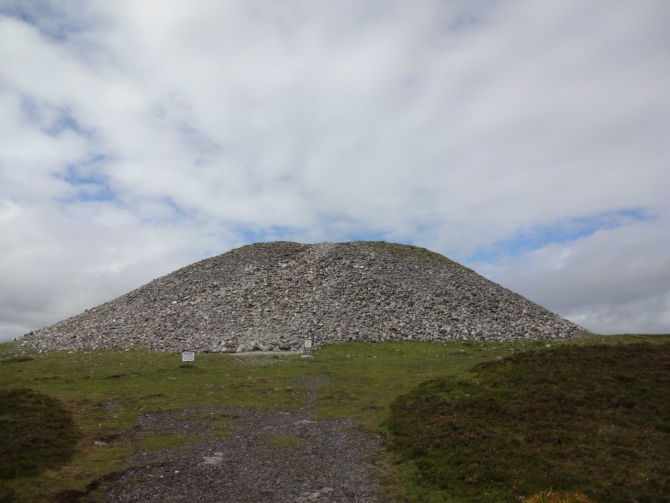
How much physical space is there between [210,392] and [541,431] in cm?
2271

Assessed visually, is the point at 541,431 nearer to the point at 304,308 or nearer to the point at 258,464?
the point at 258,464

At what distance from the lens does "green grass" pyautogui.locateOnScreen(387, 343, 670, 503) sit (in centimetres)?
1766

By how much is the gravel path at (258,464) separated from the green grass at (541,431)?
2.37 metres

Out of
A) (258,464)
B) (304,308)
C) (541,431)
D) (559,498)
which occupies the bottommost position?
(559,498)

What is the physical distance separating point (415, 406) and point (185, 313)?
41533mm

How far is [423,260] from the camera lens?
7875 cm

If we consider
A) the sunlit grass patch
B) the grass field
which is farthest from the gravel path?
the sunlit grass patch

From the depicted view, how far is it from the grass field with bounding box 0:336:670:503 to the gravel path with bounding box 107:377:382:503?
996 millimetres

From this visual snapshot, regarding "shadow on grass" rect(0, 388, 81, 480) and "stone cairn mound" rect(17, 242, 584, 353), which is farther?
"stone cairn mound" rect(17, 242, 584, 353)

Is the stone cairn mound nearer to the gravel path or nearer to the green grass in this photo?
the green grass

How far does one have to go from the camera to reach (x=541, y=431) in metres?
22.7

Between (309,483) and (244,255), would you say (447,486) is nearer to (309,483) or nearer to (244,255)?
(309,483)

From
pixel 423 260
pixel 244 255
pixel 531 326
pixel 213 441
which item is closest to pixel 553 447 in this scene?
pixel 213 441

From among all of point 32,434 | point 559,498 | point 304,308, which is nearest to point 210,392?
point 32,434
